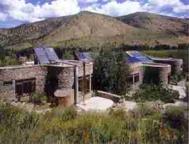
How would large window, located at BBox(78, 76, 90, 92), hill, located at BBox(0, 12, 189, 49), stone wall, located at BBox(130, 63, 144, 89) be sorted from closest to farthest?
large window, located at BBox(78, 76, 90, 92)
stone wall, located at BBox(130, 63, 144, 89)
hill, located at BBox(0, 12, 189, 49)

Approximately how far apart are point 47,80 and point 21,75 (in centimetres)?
257

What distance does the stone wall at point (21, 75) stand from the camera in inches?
893

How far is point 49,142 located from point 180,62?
35.1 metres

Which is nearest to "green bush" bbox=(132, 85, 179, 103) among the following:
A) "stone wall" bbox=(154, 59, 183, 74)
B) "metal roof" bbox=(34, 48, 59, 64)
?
"metal roof" bbox=(34, 48, 59, 64)

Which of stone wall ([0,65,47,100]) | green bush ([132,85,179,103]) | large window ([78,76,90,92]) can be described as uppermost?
stone wall ([0,65,47,100])

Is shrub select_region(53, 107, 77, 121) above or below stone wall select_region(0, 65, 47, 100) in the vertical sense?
below

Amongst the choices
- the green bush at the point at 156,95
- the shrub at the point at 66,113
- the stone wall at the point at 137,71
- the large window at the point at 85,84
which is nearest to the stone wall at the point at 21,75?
the large window at the point at 85,84

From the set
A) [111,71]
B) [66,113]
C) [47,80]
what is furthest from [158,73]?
[66,113]

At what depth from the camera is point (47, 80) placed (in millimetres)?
25922

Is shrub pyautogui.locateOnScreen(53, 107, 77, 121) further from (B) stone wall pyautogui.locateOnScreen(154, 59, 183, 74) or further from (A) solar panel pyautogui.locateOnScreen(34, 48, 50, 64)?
(B) stone wall pyautogui.locateOnScreen(154, 59, 183, 74)

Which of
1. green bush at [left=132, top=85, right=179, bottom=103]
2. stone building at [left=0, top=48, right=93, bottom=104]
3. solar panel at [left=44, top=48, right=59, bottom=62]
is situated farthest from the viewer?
solar panel at [left=44, top=48, right=59, bottom=62]

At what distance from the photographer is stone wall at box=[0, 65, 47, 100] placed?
22.7 metres

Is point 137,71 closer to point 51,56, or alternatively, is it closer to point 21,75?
point 51,56

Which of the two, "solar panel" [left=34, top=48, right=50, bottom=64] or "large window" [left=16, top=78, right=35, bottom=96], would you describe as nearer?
"large window" [left=16, top=78, right=35, bottom=96]
